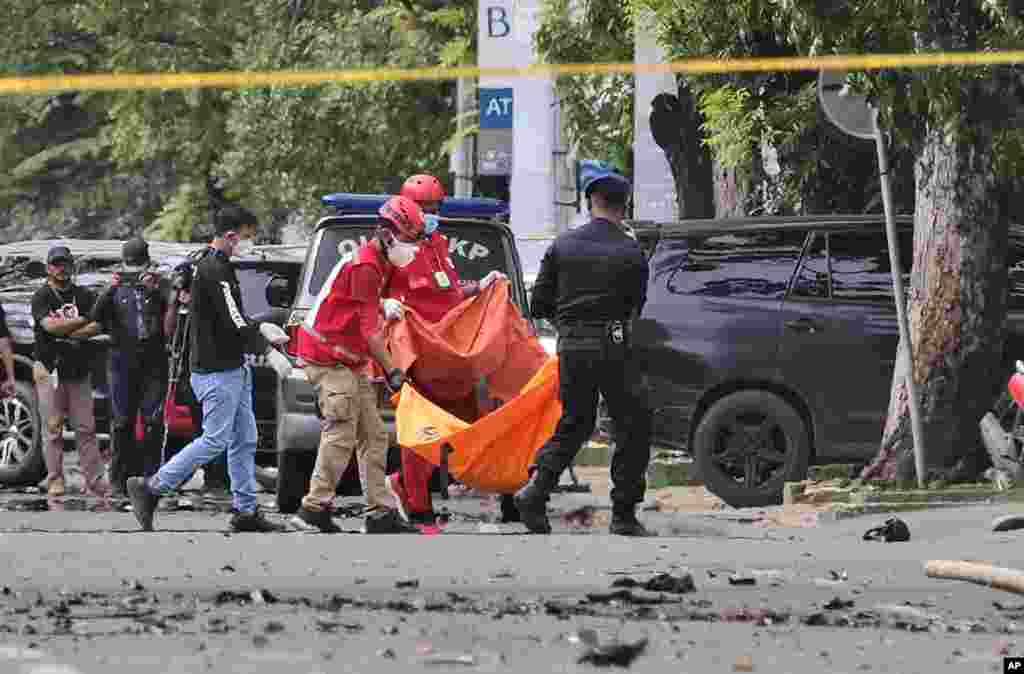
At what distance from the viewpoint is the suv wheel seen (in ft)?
70.6

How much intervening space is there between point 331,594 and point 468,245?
751 cm

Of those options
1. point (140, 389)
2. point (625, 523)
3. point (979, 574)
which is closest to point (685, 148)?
point (140, 389)

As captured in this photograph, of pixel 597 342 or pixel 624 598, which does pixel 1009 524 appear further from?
pixel 624 598

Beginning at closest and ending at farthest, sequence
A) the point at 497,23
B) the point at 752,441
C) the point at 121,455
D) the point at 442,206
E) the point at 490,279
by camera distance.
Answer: the point at 490,279 → the point at 442,206 → the point at 752,441 → the point at 121,455 → the point at 497,23

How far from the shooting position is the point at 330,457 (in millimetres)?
15633

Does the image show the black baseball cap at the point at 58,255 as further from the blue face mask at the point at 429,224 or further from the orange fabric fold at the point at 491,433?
the blue face mask at the point at 429,224

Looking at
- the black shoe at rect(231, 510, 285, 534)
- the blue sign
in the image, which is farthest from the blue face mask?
the blue sign

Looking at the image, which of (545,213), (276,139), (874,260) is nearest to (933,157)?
(874,260)

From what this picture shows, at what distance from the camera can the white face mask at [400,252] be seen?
15.9m

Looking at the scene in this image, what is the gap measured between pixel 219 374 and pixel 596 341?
2.05 metres

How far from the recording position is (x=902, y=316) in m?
17.8

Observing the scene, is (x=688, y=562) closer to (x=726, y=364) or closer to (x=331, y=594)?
(x=331, y=594)

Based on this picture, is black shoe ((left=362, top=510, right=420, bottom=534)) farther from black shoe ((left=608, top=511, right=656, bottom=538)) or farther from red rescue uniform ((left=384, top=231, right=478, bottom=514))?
black shoe ((left=608, top=511, right=656, bottom=538))

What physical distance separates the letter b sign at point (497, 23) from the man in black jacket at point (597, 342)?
50.6ft
